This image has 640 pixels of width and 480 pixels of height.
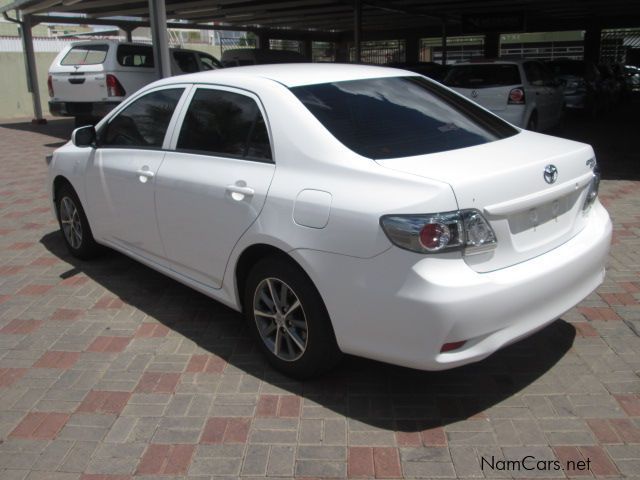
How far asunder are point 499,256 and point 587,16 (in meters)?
26.1

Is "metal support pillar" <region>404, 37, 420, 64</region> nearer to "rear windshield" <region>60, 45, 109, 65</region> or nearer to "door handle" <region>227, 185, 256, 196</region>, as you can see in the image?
"rear windshield" <region>60, 45, 109, 65</region>

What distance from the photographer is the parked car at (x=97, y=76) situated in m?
12.1

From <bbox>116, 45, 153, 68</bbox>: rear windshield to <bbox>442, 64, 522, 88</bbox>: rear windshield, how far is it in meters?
6.10

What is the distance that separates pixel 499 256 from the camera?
115 inches

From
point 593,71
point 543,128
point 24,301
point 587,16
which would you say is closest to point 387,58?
point 587,16

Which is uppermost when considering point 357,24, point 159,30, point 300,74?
point 357,24

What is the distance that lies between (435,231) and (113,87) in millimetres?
10735

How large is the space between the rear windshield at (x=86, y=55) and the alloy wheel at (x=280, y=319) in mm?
10313

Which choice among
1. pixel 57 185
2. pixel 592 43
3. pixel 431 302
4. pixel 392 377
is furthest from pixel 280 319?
pixel 592 43

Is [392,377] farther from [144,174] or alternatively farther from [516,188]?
[144,174]

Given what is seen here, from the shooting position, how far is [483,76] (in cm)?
1150

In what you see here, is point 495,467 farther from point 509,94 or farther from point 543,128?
point 543,128

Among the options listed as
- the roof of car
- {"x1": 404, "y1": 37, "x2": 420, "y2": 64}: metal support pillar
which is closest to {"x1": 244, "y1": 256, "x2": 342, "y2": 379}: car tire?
the roof of car

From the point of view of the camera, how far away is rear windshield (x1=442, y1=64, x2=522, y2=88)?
11211 mm
